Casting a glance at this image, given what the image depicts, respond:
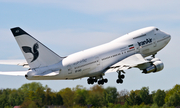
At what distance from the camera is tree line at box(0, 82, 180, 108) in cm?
5778

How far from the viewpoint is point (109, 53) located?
48.9 metres

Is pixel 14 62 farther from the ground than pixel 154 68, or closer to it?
farther from the ground

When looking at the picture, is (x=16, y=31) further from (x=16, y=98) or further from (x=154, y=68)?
(x=16, y=98)

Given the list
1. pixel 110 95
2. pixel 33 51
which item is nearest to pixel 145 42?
pixel 110 95

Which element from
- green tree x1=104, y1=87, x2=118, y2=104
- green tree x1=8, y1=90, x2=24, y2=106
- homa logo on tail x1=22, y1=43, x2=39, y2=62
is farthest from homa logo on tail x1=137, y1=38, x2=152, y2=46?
green tree x1=8, y1=90, x2=24, y2=106

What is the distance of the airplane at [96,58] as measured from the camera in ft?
143

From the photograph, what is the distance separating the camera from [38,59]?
44.0 m

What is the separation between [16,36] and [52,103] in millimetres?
20211

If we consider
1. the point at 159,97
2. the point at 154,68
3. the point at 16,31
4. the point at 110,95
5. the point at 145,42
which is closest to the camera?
the point at 16,31

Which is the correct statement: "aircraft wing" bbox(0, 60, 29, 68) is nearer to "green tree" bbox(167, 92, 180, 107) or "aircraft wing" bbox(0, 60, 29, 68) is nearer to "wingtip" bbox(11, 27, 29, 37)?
"wingtip" bbox(11, 27, 29, 37)

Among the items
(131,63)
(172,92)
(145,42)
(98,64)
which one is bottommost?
(172,92)

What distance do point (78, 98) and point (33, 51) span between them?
1658cm

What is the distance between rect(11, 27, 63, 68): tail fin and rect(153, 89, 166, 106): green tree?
113ft

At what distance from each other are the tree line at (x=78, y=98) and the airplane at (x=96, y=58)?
7.17 m
